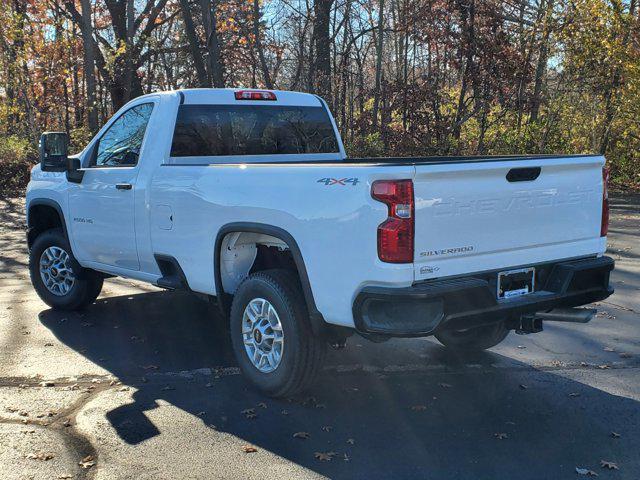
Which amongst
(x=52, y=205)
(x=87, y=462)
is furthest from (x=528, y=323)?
(x=52, y=205)

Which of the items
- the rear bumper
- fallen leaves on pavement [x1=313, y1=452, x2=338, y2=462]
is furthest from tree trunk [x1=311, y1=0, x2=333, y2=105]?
fallen leaves on pavement [x1=313, y1=452, x2=338, y2=462]

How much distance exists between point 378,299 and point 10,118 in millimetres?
25636

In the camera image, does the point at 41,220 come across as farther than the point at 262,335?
Yes

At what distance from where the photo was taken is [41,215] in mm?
7383

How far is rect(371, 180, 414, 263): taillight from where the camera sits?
3.82m

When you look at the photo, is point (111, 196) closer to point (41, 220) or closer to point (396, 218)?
point (41, 220)

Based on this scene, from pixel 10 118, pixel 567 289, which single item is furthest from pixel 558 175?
pixel 10 118

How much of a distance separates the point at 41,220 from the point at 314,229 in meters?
4.35

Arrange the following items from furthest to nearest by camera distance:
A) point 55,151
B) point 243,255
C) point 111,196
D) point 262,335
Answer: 1. point 55,151
2. point 111,196
3. point 243,255
4. point 262,335

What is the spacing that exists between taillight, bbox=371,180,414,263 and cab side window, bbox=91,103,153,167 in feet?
9.39

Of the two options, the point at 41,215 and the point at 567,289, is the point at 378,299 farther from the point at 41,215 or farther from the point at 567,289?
the point at 41,215

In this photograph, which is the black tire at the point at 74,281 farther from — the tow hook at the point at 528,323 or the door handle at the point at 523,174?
the door handle at the point at 523,174

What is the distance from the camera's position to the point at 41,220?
7418 mm

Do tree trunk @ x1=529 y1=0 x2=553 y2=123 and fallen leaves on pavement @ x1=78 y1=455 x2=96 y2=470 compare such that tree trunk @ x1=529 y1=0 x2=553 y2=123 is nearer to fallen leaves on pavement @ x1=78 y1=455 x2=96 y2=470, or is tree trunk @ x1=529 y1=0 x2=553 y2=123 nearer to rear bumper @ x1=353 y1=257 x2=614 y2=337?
rear bumper @ x1=353 y1=257 x2=614 y2=337
